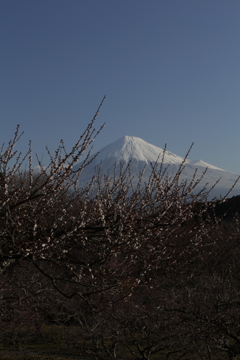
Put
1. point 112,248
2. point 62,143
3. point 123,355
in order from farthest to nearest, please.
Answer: point 123,355, point 112,248, point 62,143

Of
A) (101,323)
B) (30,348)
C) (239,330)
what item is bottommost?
(30,348)

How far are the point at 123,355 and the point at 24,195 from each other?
33.2 ft

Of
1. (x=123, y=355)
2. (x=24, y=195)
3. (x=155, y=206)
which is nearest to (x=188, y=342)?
(x=123, y=355)

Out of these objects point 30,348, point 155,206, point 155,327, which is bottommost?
point 30,348

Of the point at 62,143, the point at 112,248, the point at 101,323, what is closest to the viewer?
the point at 62,143

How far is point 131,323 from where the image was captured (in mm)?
13148

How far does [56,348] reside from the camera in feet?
58.3

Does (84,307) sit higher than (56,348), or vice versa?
(84,307)

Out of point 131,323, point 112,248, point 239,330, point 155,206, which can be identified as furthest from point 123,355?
point 112,248

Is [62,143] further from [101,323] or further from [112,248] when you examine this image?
[101,323]

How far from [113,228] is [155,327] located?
641 centimetres

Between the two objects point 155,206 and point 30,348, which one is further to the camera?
point 30,348

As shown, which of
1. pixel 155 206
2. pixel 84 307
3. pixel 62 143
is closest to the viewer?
pixel 62 143

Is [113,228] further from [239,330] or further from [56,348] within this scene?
[56,348]
